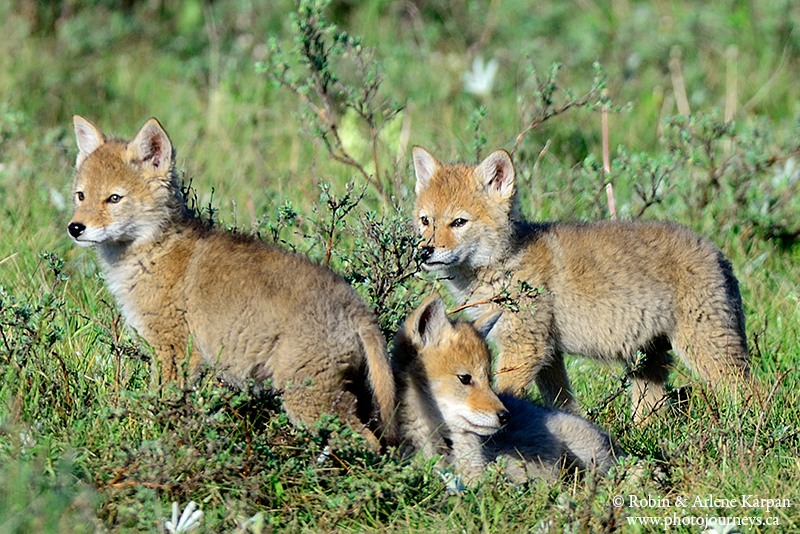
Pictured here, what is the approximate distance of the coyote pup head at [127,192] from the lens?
458cm

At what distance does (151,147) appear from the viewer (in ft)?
15.6

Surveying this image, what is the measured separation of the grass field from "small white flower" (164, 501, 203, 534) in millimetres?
62

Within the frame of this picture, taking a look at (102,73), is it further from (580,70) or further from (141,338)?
(141,338)

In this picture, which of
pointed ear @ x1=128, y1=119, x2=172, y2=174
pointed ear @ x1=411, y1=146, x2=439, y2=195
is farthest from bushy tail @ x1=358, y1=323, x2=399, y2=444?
pointed ear @ x1=411, y1=146, x2=439, y2=195

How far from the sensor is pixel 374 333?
4.04 meters

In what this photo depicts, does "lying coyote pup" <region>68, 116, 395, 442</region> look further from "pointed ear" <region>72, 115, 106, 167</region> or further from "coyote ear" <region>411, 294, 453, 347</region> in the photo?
"coyote ear" <region>411, 294, 453, 347</region>

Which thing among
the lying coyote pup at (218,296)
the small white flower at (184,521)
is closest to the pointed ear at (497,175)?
the lying coyote pup at (218,296)

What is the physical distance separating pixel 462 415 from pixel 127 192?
6.34 ft

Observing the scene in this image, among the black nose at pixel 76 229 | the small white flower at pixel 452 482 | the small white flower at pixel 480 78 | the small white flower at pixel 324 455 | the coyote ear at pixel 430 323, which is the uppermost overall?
the small white flower at pixel 480 78

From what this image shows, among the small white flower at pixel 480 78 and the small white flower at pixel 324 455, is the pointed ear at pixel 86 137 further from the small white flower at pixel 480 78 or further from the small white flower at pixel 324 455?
the small white flower at pixel 480 78

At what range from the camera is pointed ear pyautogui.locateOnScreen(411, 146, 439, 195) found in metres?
5.97

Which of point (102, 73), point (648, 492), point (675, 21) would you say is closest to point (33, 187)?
point (102, 73)

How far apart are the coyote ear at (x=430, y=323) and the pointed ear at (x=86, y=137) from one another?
1940 millimetres

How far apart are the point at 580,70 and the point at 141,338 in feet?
23.3
